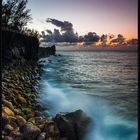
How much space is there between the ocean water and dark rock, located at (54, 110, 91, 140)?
0.05m

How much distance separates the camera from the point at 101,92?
2.70 m

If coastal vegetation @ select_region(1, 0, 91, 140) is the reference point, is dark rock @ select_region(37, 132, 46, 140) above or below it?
below

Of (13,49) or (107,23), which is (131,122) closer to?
(107,23)

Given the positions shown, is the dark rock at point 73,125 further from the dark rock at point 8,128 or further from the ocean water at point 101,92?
the dark rock at point 8,128

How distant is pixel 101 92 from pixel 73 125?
369 mm

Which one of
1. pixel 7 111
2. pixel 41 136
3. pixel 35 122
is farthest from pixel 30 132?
pixel 7 111

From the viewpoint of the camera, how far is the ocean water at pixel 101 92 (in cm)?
247

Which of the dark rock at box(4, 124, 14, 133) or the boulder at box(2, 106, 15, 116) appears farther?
the boulder at box(2, 106, 15, 116)

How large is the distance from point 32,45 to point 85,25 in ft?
11.3

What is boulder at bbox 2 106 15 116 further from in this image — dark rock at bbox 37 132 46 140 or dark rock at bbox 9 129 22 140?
dark rock at bbox 37 132 46 140

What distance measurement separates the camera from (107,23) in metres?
2.69

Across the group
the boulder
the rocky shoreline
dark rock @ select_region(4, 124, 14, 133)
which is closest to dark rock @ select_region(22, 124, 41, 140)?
the rocky shoreline

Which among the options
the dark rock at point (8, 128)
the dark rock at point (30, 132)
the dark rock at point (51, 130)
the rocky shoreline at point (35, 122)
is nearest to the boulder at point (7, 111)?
the rocky shoreline at point (35, 122)

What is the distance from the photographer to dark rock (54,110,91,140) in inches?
106
